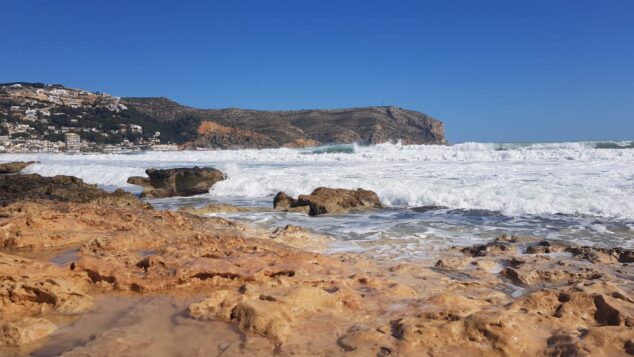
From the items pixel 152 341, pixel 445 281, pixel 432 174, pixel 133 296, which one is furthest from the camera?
pixel 432 174

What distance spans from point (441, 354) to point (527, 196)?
808cm

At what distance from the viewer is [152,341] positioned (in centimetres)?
265

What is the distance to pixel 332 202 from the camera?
923cm

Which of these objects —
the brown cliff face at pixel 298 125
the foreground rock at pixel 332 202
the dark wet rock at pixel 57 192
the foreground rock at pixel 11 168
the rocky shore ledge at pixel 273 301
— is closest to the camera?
the rocky shore ledge at pixel 273 301

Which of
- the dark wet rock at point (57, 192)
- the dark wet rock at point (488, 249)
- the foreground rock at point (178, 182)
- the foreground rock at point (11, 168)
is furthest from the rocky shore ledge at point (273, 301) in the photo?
the foreground rock at point (11, 168)

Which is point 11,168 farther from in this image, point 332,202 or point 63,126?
point 63,126

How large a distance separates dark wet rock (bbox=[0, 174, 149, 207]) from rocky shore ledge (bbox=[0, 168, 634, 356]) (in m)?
3.39

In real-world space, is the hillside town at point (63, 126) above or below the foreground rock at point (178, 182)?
above

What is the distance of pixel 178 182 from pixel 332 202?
569 centimetres

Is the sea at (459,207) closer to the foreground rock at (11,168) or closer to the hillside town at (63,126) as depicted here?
the foreground rock at (11,168)

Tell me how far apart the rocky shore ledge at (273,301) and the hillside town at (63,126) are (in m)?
46.1

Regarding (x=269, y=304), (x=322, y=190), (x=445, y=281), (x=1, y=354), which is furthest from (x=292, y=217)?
(x=1, y=354)

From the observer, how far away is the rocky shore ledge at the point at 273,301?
256 cm

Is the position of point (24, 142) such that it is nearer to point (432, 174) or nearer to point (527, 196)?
point (432, 174)
